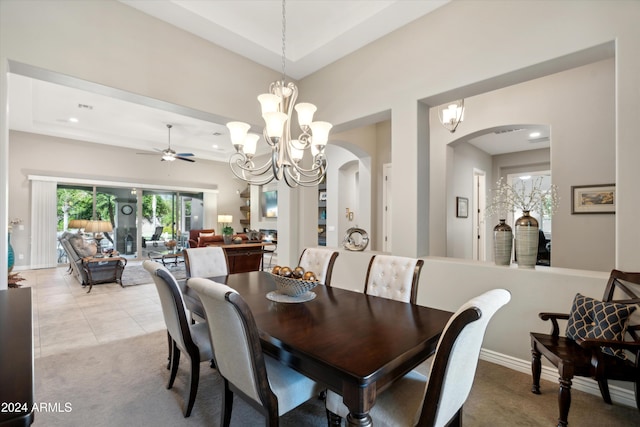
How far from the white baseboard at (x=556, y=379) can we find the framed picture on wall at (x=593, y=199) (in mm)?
2221

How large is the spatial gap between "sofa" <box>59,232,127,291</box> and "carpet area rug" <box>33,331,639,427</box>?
10.4ft

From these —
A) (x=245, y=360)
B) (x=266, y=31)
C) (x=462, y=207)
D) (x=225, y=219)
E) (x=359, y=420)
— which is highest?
(x=266, y=31)

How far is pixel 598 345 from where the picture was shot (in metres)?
1.70

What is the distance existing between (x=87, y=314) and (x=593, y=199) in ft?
21.8

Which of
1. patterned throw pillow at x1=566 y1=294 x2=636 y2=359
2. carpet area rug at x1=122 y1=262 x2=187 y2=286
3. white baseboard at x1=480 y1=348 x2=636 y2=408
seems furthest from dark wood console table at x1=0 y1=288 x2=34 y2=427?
carpet area rug at x1=122 y1=262 x2=187 y2=286

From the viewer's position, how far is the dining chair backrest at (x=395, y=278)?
2.24 m

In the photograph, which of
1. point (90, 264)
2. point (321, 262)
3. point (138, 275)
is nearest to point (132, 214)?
point (138, 275)

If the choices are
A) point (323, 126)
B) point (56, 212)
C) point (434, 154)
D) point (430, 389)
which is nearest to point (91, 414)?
point (430, 389)

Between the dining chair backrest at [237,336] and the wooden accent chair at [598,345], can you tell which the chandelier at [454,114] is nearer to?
the wooden accent chair at [598,345]

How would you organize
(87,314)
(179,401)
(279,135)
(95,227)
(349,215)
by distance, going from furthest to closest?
(349,215) → (95,227) → (87,314) → (279,135) → (179,401)

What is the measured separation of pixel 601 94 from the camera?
341 cm

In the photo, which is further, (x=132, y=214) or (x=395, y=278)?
(x=132, y=214)

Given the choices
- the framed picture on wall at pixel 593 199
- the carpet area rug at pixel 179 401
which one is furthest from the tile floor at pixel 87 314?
the framed picture on wall at pixel 593 199

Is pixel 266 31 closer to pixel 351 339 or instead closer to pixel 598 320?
pixel 351 339
